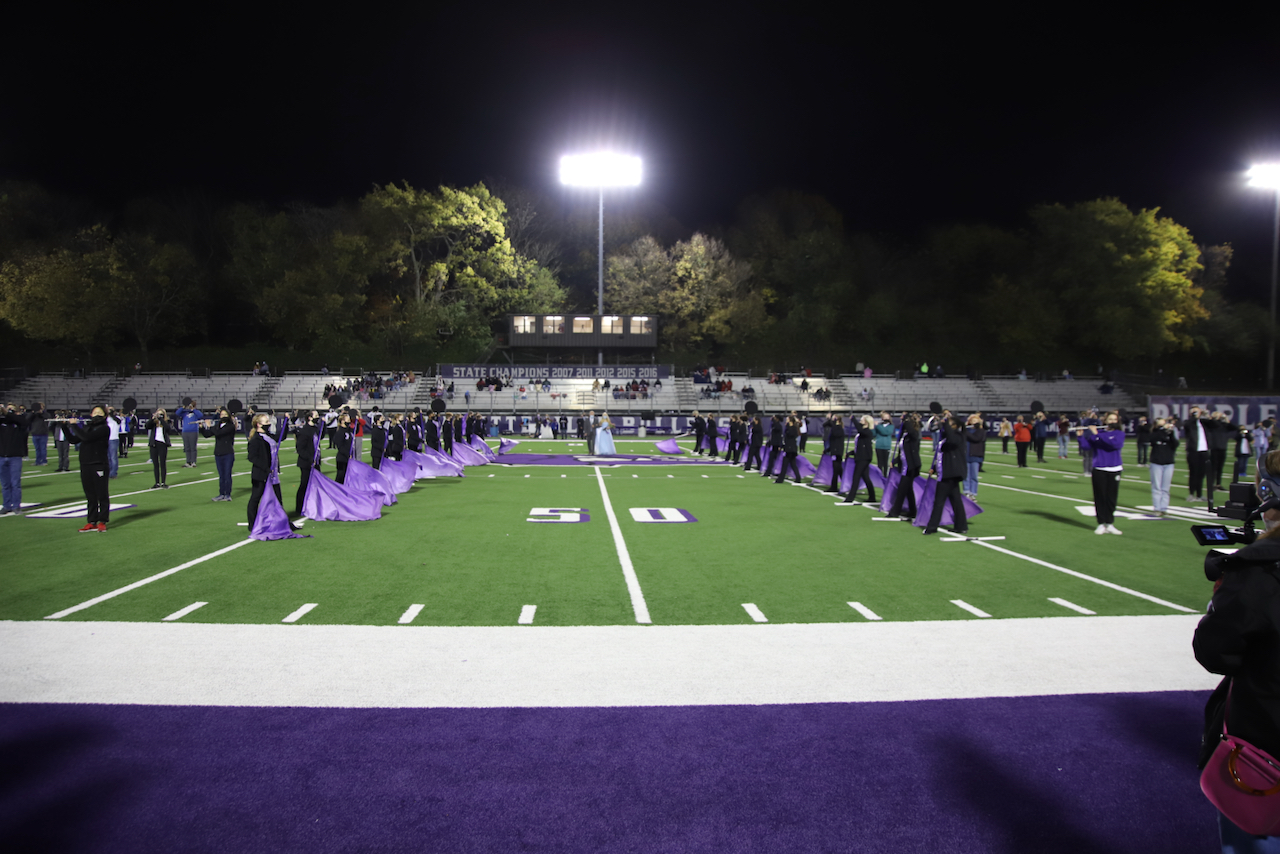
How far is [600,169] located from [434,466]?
29734 mm

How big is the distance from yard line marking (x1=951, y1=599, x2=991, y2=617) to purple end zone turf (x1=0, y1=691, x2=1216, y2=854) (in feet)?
6.45

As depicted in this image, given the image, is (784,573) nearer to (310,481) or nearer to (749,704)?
(749,704)

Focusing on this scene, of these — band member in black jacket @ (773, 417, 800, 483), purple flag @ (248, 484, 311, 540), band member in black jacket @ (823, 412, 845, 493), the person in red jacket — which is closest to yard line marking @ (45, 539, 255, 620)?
purple flag @ (248, 484, 311, 540)

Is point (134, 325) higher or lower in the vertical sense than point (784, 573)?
higher

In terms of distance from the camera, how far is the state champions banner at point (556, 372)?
48.2m

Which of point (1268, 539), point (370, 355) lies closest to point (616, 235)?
point (370, 355)

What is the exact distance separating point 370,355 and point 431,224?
10.9 metres

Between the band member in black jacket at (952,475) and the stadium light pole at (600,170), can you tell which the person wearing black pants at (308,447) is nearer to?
the band member in black jacket at (952,475)

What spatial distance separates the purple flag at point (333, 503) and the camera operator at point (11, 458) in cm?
481

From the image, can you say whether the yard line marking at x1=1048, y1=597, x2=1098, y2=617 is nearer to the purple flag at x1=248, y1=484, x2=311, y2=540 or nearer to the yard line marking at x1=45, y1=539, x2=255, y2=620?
the yard line marking at x1=45, y1=539, x2=255, y2=620

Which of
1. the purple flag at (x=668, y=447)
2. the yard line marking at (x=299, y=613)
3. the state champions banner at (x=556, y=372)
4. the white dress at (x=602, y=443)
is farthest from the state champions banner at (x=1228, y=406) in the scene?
the yard line marking at (x=299, y=613)

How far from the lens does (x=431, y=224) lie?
54.2 metres

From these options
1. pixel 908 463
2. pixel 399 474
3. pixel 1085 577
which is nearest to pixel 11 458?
pixel 399 474

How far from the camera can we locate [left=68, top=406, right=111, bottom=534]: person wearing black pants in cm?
1013
